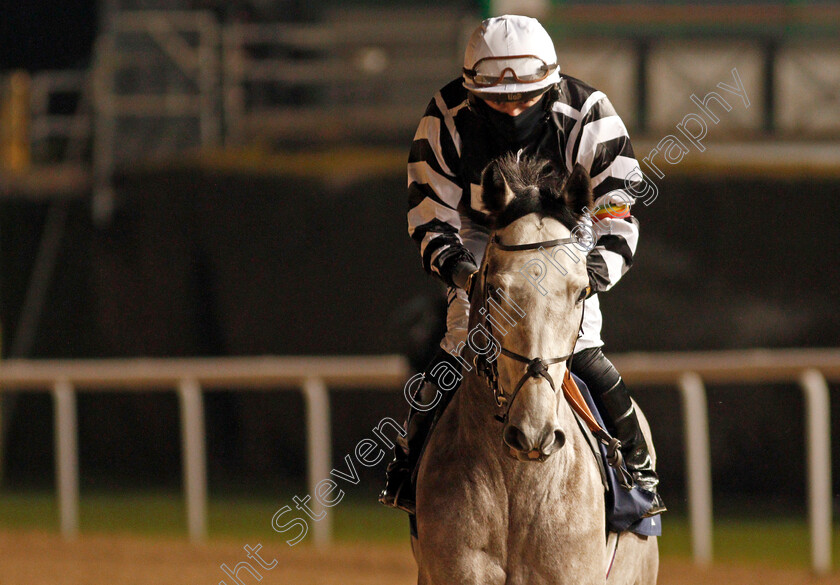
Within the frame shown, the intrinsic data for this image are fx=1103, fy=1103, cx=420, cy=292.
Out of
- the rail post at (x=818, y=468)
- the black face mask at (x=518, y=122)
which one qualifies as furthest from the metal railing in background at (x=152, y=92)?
the black face mask at (x=518, y=122)

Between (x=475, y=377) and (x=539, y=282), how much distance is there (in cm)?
45

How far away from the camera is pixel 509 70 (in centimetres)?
316

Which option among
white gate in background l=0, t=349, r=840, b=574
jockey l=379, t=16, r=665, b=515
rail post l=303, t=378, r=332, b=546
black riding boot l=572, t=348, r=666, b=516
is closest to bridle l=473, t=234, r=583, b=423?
jockey l=379, t=16, r=665, b=515

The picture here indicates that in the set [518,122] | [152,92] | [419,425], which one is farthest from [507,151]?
[152,92]

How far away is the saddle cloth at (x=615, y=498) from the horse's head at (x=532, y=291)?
27cm

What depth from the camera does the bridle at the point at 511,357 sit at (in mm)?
2539

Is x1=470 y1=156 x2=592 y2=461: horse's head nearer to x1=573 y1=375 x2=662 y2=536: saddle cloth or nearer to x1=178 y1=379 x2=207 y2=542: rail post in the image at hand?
x1=573 y1=375 x2=662 y2=536: saddle cloth

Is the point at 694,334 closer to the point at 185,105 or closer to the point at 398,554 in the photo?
the point at 398,554

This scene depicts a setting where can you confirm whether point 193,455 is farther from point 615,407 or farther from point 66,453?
point 615,407

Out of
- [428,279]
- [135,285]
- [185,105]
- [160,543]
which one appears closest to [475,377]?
[160,543]

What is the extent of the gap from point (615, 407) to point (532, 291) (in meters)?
0.82

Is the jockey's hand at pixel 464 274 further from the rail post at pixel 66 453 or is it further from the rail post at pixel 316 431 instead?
the rail post at pixel 66 453

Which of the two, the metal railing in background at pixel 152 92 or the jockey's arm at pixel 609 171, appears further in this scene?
the metal railing in background at pixel 152 92

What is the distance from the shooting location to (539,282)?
8.51ft
